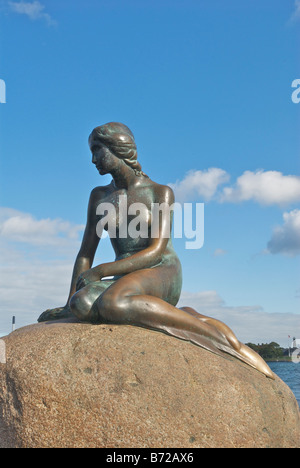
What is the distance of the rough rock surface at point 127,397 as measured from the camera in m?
4.45

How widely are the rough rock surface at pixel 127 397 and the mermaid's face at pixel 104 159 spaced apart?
6.66 feet

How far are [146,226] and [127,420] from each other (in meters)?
2.38

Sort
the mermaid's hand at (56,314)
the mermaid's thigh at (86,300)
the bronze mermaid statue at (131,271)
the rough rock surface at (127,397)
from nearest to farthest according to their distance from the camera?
the rough rock surface at (127,397), the bronze mermaid statue at (131,271), the mermaid's thigh at (86,300), the mermaid's hand at (56,314)

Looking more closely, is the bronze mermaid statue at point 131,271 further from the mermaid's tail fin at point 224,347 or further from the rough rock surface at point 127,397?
the rough rock surface at point 127,397

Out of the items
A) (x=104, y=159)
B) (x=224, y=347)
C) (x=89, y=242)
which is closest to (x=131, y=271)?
(x=89, y=242)

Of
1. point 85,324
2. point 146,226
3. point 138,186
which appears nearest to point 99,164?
point 138,186

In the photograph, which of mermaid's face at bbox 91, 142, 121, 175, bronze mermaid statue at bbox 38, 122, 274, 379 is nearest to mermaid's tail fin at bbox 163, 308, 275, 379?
bronze mermaid statue at bbox 38, 122, 274, 379

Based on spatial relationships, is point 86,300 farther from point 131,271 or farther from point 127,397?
point 127,397

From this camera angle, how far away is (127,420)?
4.43 meters

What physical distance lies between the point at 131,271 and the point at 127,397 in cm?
159

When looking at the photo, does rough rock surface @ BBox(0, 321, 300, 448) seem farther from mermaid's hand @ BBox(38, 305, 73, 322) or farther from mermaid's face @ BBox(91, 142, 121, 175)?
mermaid's face @ BBox(91, 142, 121, 175)

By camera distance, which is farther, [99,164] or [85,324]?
[99,164]

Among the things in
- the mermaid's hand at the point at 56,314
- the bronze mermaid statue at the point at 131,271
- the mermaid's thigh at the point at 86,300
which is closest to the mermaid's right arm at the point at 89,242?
the bronze mermaid statue at the point at 131,271
